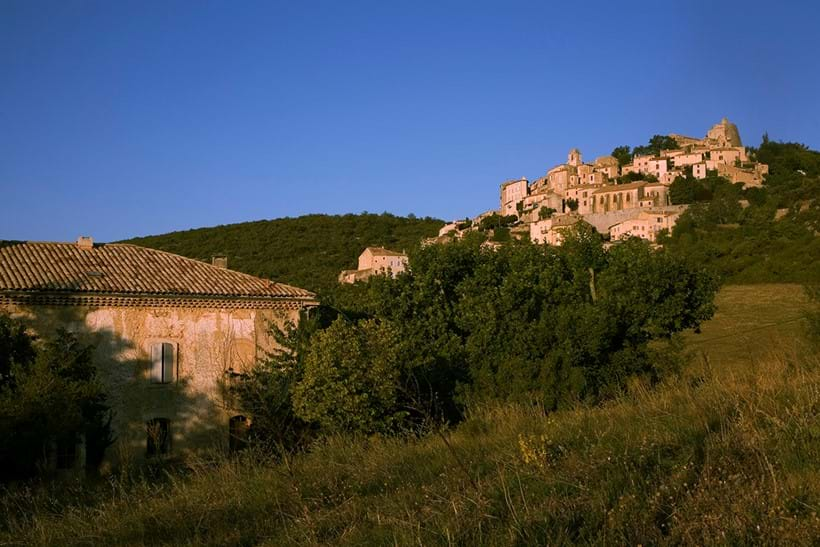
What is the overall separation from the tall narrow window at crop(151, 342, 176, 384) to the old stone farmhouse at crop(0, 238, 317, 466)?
0.02 metres

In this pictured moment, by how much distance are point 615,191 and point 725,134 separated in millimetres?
40408

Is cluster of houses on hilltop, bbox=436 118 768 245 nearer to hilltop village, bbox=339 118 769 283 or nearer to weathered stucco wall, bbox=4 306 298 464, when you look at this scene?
hilltop village, bbox=339 118 769 283

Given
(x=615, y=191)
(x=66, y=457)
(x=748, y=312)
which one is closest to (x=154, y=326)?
(x=66, y=457)

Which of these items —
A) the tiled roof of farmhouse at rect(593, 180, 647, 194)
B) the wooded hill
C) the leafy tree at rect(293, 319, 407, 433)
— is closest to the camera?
the leafy tree at rect(293, 319, 407, 433)

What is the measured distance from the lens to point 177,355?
18578 millimetres

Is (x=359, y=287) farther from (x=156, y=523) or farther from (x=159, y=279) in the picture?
(x=156, y=523)

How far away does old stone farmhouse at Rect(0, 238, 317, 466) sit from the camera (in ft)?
58.0

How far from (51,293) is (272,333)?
4721mm

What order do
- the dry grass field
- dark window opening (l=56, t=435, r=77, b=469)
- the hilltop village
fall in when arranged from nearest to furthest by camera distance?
dark window opening (l=56, t=435, r=77, b=469) < the dry grass field < the hilltop village

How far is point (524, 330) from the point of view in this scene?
17547 millimetres

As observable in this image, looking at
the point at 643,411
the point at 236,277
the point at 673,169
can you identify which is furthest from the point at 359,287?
the point at 673,169

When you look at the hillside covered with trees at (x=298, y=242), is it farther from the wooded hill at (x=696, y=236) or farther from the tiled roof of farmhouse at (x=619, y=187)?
the tiled roof of farmhouse at (x=619, y=187)

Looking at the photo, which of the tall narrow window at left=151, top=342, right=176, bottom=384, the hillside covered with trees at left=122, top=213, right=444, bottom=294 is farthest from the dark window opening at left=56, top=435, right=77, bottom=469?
the hillside covered with trees at left=122, top=213, right=444, bottom=294

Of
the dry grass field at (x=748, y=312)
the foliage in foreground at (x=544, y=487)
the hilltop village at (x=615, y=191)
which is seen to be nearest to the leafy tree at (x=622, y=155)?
the hilltop village at (x=615, y=191)
